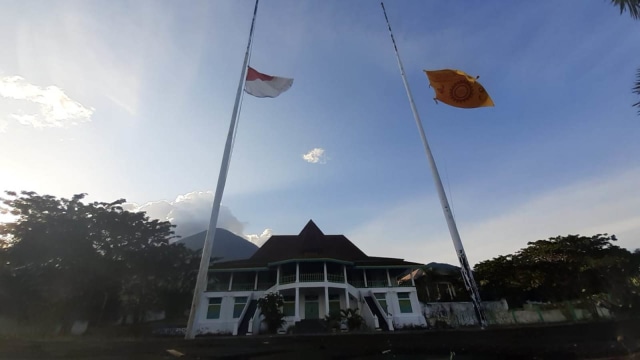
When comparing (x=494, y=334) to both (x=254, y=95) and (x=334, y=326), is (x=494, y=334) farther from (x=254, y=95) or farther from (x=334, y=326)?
(x=334, y=326)

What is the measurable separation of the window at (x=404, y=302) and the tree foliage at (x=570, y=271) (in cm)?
1425

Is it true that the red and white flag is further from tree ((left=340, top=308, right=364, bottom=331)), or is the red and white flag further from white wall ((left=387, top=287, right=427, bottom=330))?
white wall ((left=387, top=287, right=427, bottom=330))

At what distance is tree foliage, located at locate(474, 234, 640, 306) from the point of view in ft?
82.5

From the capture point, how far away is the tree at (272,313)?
766 inches

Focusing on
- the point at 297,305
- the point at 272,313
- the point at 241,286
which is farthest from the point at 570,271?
the point at 241,286

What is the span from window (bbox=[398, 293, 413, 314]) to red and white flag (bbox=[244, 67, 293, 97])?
19.3 m

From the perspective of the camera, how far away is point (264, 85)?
1401 centimetres

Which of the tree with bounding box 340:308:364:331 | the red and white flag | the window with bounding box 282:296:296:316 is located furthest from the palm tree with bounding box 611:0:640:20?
the window with bounding box 282:296:296:316

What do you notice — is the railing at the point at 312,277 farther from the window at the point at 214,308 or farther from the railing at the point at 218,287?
the window at the point at 214,308

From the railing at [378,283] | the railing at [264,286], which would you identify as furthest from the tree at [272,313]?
the railing at [378,283]

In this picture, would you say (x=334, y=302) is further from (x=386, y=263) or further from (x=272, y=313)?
(x=272, y=313)

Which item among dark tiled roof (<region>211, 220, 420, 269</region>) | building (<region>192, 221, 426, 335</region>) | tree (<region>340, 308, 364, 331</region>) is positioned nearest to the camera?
tree (<region>340, 308, 364, 331</region>)

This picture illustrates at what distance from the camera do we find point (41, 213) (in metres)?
22.0

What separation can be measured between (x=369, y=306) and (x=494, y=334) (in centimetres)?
1727
